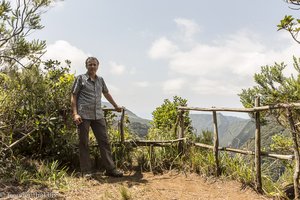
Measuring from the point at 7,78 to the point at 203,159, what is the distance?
391 cm

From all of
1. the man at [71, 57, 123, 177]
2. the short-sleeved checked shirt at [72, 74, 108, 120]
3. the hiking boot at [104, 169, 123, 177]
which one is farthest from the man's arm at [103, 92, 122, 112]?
the hiking boot at [104, 169, 123, 177]

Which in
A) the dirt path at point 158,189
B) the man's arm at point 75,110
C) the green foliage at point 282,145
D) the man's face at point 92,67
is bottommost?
the dirt path at point 158,189

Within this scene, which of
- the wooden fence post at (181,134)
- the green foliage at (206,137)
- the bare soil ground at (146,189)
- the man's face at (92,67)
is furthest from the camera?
the green foliage at (206,137)

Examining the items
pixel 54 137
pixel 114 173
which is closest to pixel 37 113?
pixel 54 137

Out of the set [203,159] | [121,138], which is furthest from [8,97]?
[203,159]

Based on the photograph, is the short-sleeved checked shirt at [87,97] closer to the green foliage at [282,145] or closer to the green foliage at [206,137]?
the green foliage at [206,137]

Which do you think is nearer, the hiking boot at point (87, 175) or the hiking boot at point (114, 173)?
the hiking boot at point (87, 175)

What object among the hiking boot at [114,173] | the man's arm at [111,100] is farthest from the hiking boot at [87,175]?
the man's arm at [111,100]

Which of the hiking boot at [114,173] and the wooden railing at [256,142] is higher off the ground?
the wooden railing at [256,142]

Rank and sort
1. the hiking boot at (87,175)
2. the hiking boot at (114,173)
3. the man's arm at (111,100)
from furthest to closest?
the man's arm at (111,100) < the hiking boot at (114,173) < the hiking boot at (87,175)

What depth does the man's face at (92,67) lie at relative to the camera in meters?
5.72

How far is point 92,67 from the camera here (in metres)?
5.71

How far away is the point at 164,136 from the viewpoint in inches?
283

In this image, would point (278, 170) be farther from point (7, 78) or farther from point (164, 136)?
point (7, 78)
